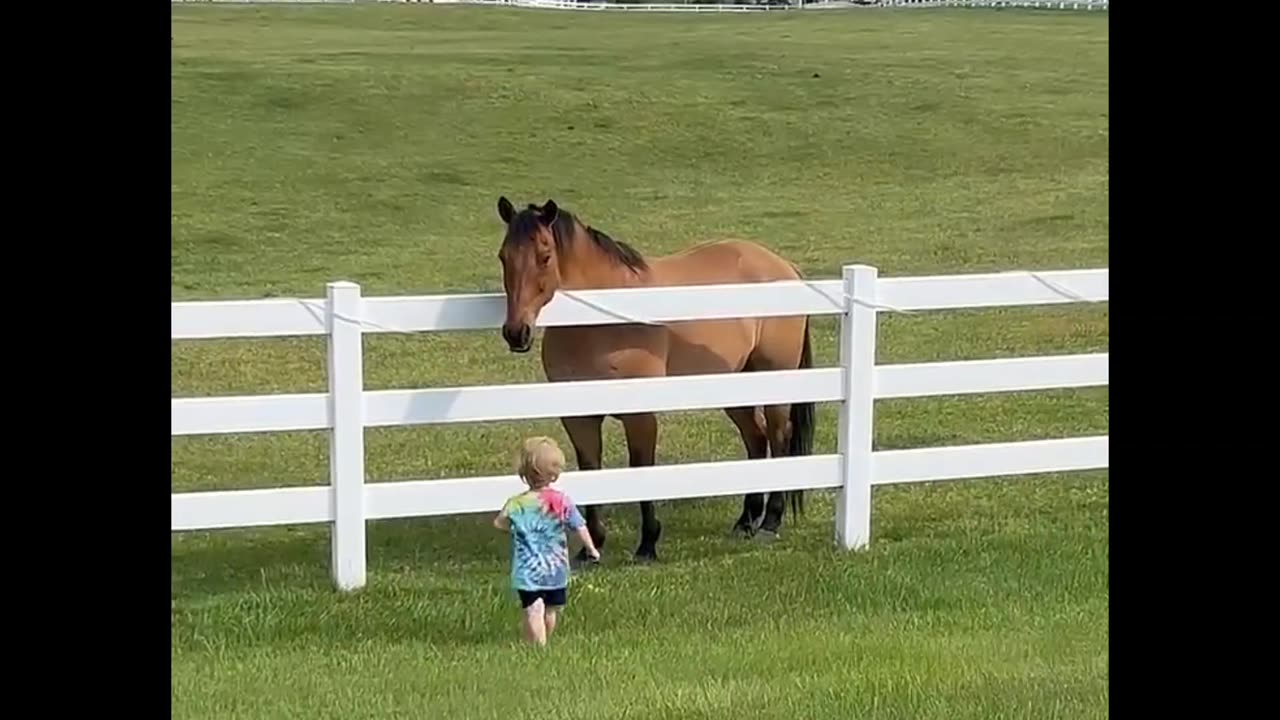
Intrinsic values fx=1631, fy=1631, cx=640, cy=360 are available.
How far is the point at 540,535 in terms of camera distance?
211 inches

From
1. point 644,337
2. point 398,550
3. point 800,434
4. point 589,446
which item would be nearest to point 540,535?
point 589,446

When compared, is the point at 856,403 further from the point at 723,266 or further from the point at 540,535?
the point at 540,535

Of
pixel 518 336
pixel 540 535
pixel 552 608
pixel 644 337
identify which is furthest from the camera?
pixel 644 337

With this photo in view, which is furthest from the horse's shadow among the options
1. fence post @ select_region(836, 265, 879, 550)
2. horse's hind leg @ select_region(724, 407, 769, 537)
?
fence post @ select_region(836, 265, 879, 550)

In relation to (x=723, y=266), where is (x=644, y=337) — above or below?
below

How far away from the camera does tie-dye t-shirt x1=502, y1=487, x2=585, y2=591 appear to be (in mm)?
5336

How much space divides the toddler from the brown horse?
1215mm

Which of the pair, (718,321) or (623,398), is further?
(718,321)

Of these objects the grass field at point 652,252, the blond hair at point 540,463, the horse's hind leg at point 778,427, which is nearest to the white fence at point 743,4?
the grass field at point 652,252

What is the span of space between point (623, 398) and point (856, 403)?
3.49ft

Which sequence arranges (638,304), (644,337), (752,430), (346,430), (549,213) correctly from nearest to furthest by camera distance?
1. (346,430)
2. (549,213)
3. (638,304)
4. (644,337)
5. (752,430)

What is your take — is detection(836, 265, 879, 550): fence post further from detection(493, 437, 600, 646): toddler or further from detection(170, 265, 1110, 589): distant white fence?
detection(493, 437, 600, 646): toddler

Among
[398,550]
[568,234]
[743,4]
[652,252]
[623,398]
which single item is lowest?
[398,550]
